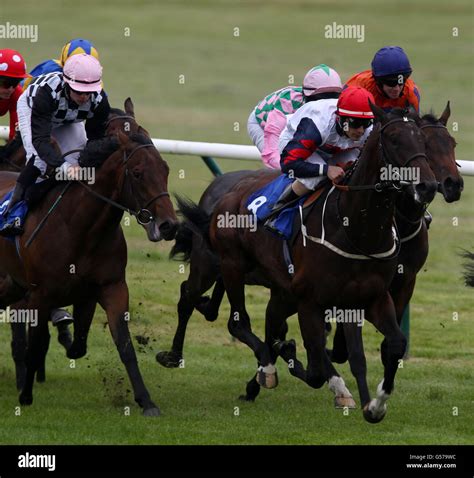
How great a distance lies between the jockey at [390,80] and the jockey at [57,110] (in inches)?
57.4

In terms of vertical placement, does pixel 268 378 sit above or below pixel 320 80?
below

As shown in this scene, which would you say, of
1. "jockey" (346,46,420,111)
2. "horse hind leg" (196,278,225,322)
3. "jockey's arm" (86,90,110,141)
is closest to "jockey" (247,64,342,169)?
"jockey" (346,46,420,111)

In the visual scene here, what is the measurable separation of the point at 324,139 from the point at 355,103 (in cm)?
39

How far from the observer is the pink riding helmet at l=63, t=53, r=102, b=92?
24.0ft

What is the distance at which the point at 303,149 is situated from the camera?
7207mm

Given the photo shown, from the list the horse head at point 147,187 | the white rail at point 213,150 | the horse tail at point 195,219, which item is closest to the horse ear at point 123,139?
the horse head at point 147,187

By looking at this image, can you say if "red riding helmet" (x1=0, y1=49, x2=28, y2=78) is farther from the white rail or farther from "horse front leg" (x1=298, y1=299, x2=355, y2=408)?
"horse front leg" (x1=298, y1=299, x2=355, y2=408)

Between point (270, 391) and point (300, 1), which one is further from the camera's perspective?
point (300, 1)

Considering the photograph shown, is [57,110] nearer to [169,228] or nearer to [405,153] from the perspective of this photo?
[169,228]

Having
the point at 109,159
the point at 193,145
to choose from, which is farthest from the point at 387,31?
the point at 109,159

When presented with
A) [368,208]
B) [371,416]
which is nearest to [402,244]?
[368,208]

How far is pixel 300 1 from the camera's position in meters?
39.8
